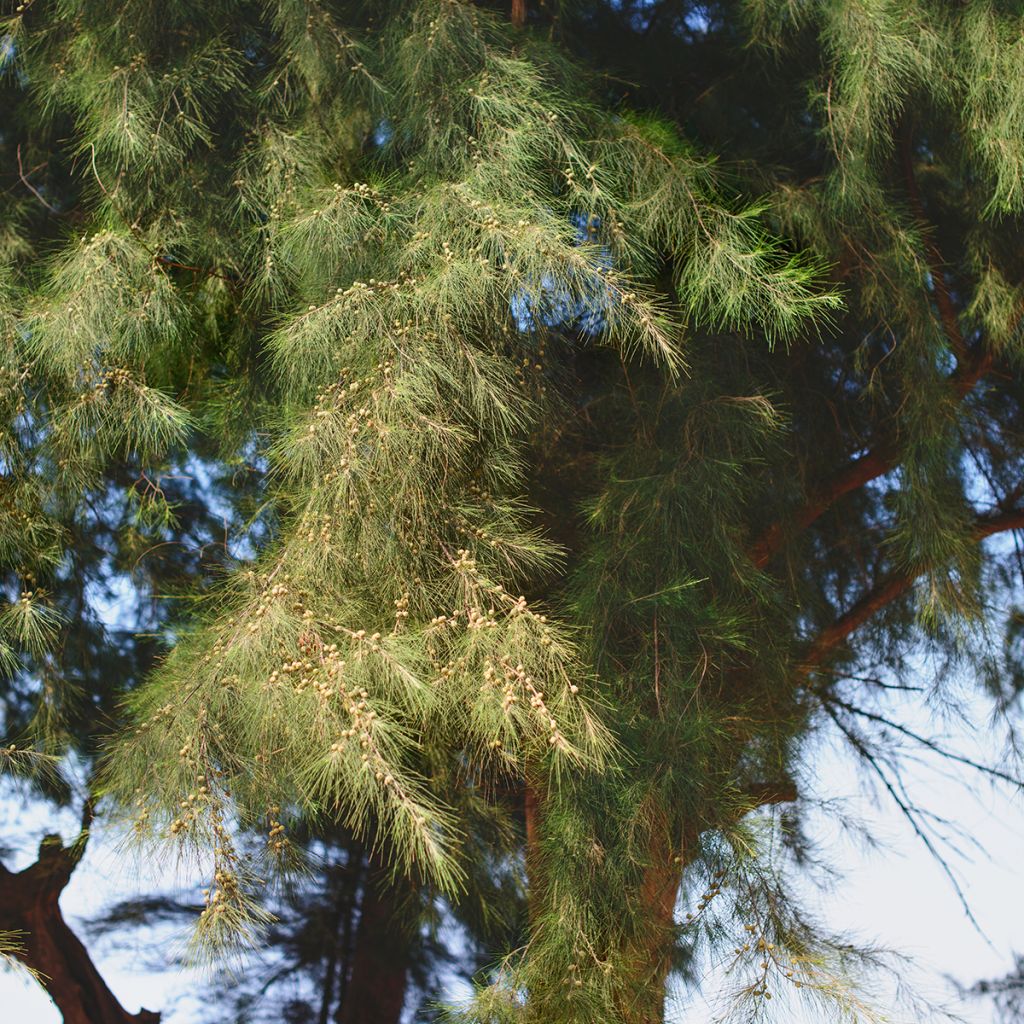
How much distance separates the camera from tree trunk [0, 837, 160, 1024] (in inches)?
110

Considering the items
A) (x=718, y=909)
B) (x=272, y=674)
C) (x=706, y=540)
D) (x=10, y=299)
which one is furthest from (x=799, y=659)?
(x=10, y=299)

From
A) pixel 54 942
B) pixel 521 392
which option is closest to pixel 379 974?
pixel 54 942

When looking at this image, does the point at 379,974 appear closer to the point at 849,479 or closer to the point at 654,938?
the point at 654,938

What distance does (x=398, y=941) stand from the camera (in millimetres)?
3039

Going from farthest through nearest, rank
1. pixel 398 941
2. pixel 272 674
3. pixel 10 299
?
Result: pixel 398 941 → pixel 10 299 → pixel 272 674

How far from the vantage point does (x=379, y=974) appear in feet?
10.0

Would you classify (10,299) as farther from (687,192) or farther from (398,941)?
(398,941)

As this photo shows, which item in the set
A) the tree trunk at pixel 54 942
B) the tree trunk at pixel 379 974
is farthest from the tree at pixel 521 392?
the tree trunk at pixel 54 942

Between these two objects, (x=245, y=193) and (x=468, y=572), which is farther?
(x=245, y=193)

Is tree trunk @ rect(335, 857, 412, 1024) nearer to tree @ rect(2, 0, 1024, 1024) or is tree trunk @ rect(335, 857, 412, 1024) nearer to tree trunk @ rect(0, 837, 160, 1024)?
tree trunk @ rect(0, 837, 160, 1024)

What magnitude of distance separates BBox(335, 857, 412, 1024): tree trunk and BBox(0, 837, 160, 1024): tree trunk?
502 mm

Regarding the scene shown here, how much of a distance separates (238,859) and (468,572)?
1.49ft

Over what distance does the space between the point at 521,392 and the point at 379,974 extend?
176 centimetres

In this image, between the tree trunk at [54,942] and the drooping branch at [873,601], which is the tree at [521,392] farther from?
the tree trunk at [54,942]
